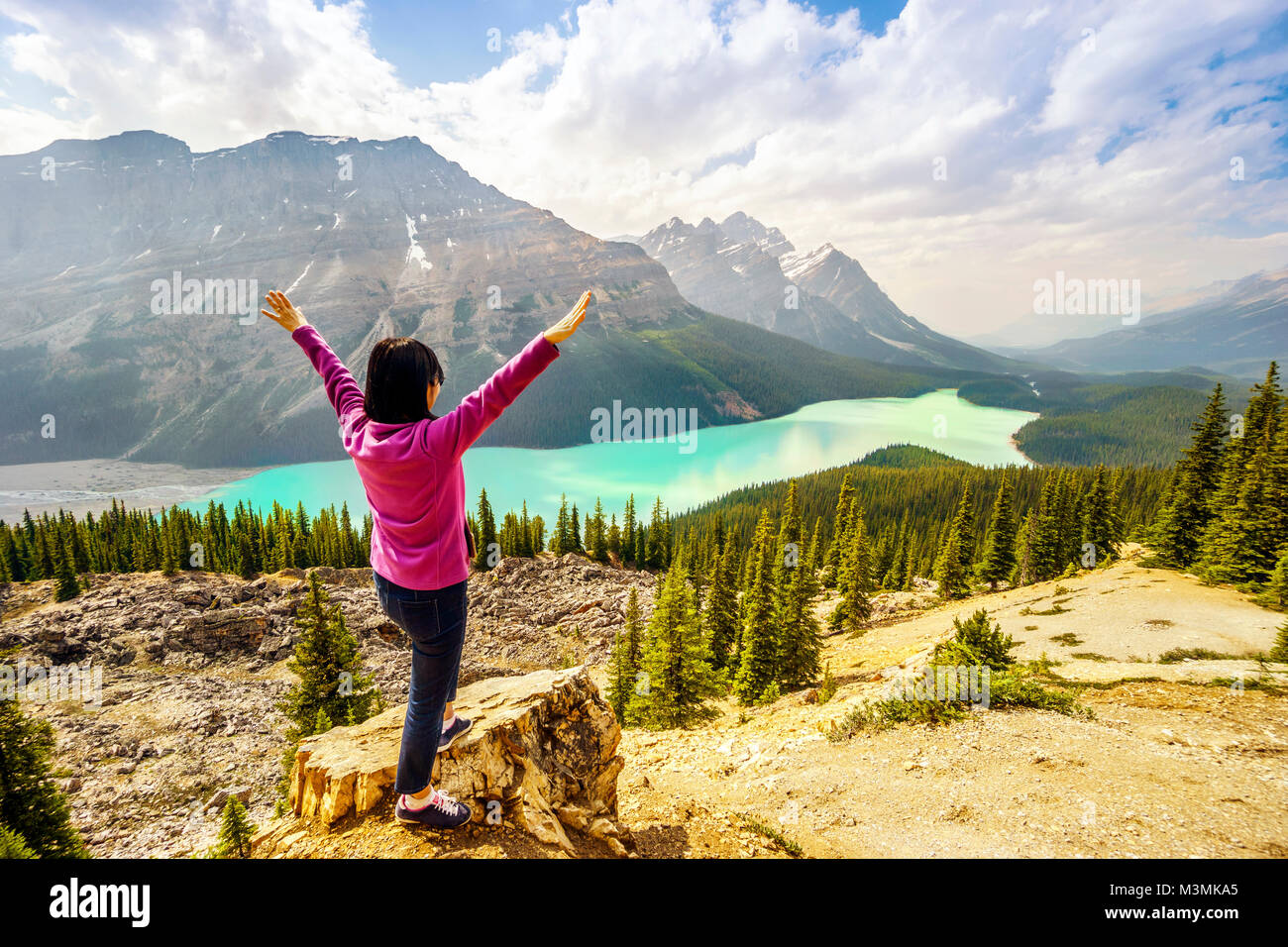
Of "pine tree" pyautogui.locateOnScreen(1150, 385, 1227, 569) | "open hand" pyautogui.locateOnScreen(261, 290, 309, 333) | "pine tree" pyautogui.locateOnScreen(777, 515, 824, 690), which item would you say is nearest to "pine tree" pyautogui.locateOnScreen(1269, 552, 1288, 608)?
"pine tree" pyautogui.locateOnScreen(1150, 385, 1227, 569)

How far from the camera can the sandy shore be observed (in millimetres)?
113812

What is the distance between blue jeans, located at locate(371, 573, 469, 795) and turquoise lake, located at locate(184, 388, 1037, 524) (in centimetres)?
9391

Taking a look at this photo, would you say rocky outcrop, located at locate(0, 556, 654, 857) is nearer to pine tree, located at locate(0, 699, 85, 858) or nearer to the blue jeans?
the blue jeans

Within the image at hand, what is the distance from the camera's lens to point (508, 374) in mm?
2734

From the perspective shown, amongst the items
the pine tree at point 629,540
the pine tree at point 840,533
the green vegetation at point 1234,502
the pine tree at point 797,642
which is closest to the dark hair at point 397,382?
the pine tree at point 797,642

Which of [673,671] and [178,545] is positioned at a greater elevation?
[673,671]

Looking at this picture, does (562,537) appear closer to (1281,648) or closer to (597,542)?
(597,542)

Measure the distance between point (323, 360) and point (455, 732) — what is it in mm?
3707

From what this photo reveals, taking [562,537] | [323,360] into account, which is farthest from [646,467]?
[323,360]

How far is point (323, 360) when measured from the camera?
11.9 ft

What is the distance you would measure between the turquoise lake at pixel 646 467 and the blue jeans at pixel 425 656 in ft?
308
